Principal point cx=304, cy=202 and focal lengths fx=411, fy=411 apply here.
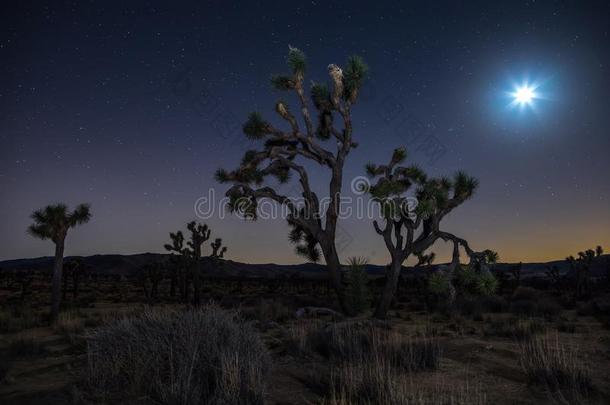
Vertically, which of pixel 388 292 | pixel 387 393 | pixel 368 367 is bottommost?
pixel 368 367

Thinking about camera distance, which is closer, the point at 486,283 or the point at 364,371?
the point at 364,371

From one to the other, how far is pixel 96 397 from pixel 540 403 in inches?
221

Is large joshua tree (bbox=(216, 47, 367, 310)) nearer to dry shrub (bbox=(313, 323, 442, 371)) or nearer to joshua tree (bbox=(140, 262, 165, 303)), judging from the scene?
dry shrub (bbox=(313, 323, 442, 371))

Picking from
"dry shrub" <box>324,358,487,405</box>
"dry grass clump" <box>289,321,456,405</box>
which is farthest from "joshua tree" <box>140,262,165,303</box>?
"dry shrub" <box>324,358,487,405</box>

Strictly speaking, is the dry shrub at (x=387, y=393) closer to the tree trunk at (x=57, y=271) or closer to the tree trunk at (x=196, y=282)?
the tree trunk at (x=57, y=271)

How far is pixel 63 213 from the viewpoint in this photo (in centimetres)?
1686

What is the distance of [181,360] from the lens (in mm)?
5223

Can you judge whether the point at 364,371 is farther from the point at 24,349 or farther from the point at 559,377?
the point at 24,349

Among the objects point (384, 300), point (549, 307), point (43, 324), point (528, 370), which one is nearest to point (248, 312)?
point (384, 300)

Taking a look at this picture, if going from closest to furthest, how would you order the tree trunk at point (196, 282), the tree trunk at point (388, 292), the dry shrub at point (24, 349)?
1. the dry shrub at point (24, 349)
2. the tree trunk at point (388, 292)
3. the tree trunk at point (196, 282)

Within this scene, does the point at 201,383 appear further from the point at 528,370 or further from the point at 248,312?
the point at 248,312

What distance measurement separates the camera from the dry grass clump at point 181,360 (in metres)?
4.87

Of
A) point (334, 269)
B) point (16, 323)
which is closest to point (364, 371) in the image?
point (334, 269)

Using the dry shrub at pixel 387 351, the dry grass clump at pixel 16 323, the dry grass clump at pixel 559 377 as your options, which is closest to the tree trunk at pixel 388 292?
the dry shrub at pixel 387 351
